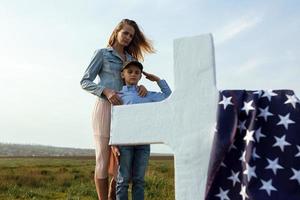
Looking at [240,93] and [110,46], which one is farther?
[110,46]

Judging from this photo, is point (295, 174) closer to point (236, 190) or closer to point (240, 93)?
point (236, 190)

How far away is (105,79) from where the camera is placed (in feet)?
14.4

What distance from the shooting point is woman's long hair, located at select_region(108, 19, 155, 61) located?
4.47 m

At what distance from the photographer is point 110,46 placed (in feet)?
14.8

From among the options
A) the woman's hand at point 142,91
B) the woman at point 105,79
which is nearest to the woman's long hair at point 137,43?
the woman at point 105,79

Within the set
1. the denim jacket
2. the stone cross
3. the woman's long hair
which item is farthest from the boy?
the stone cross

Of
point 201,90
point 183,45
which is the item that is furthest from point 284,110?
point 183,45

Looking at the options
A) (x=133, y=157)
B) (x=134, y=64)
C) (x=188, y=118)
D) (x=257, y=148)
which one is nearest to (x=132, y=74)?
(x=134, y=64)

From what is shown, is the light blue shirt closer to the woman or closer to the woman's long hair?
the woman

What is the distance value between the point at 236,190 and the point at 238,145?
0.85 feet

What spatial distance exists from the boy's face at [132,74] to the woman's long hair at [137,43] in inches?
17.0

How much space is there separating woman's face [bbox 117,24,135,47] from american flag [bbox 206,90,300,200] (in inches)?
59.8

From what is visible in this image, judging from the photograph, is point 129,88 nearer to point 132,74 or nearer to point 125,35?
point 132,74

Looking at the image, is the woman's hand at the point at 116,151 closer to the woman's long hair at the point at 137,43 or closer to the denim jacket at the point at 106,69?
the denim jacket at the point at 106,69
